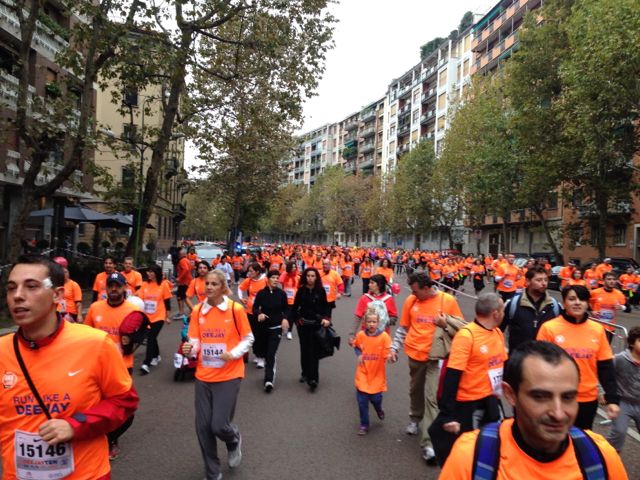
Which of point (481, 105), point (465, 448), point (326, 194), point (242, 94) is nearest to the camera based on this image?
point (465, 448)

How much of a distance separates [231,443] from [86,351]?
8.06 ft

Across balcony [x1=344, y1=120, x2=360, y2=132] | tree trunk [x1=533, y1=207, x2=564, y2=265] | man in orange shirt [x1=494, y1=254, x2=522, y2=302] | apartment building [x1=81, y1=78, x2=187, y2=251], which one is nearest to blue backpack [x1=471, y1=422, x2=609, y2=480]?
man in orange shirt [x1=494, y1=254, x2=522, y2=302]

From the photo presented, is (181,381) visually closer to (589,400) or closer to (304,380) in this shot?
(304,380)

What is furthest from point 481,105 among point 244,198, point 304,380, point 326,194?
point 326,194

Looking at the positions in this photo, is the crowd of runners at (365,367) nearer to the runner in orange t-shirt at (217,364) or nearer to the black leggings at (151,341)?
the runner in orange t-shirt at (217,364)

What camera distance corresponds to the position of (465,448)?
6.10ft

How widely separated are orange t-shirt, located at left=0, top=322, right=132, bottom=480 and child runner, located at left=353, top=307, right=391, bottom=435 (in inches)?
137

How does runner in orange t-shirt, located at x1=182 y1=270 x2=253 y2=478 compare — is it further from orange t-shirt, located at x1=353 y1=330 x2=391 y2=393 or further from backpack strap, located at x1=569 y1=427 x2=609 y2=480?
backpack strap, located at x1=569 y1=427 x2=609 y2=480

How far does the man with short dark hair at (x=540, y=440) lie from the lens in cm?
172

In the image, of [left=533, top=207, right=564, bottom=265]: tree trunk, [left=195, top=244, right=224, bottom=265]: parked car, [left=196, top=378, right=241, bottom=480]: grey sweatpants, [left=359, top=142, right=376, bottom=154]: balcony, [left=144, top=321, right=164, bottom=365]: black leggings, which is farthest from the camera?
[left=359, top=142, right=376, bottom=154]: balcony

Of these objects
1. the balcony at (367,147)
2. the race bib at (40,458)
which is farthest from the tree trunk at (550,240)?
the balcony at (367,147)

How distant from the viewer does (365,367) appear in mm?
5551

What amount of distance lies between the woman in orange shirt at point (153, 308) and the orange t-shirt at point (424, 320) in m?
4.44

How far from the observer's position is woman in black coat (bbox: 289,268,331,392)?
710 cm
